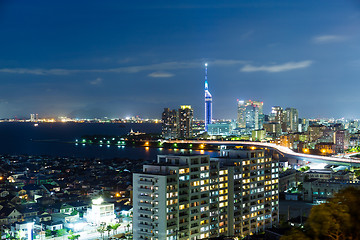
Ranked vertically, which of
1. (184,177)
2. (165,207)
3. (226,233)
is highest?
(184,177)

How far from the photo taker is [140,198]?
23.8ft

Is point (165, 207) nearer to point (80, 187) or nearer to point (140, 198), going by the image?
point (140, 198)

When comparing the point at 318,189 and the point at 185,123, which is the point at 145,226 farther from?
the point at 185,123

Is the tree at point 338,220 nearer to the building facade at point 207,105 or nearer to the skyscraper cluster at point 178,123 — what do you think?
the skyscraper cluster at point 178,123

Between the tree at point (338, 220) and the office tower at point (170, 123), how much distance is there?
42.9 m

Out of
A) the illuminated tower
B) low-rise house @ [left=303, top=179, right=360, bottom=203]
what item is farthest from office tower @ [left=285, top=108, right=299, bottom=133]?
low-rise house @ [left=303, top=179, right=360, bottom=203]

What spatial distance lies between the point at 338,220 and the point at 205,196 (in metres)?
5.22

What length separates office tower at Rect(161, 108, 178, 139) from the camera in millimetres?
46219

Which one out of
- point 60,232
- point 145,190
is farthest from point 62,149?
point 145,190

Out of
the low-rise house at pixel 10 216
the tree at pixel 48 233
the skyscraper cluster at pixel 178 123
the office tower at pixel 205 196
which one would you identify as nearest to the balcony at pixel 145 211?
the office tower at pixel 205 196

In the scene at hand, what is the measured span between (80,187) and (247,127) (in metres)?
51.9

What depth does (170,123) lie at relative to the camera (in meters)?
47.0

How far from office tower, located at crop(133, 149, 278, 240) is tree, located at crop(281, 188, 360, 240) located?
14.9 feet

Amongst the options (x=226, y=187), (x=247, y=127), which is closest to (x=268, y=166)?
(x=226, y=187)
